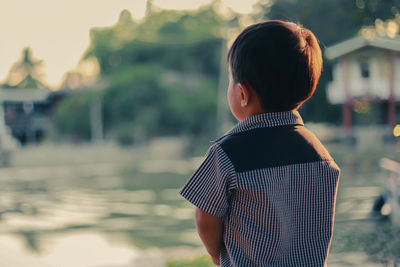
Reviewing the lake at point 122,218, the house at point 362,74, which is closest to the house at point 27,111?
the lake at point 122,218

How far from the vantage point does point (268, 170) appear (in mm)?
986

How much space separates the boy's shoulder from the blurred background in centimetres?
39

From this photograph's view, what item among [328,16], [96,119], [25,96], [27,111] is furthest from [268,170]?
[27,111]

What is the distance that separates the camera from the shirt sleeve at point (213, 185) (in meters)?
0.98

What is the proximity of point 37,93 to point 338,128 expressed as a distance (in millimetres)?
23344

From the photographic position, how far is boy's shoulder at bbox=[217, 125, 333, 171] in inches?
38.5

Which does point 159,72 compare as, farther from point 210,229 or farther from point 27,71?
point 27,71

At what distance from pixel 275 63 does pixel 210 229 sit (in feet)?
1.25

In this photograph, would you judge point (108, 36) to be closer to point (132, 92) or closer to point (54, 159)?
point (132, 92)

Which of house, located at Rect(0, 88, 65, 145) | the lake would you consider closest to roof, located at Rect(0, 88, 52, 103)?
house, located at Rect(0, 88, 65, 145)

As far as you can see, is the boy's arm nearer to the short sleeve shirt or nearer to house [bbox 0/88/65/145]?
the short sleeve shirt

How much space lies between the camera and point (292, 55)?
1023mm

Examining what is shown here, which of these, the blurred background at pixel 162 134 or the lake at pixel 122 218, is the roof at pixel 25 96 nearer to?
the blurred background at pixel 162 134

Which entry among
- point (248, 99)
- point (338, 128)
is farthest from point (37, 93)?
point (248, 99)
